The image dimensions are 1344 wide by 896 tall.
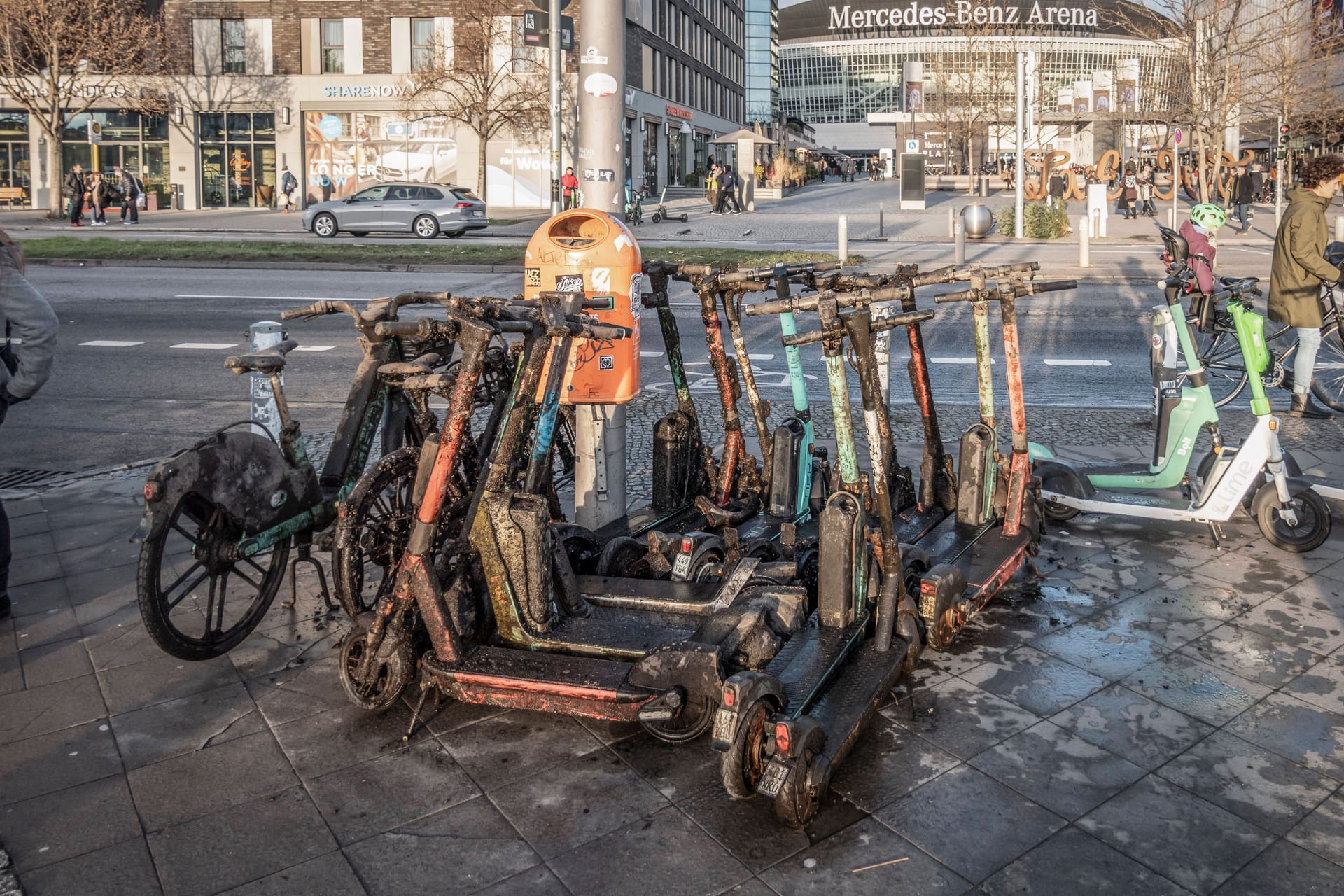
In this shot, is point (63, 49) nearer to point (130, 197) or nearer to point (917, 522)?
point (130, 197)

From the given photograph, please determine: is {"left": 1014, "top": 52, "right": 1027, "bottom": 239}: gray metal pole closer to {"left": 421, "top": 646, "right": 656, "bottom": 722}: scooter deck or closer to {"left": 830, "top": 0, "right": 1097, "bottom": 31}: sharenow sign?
{"left": 421, "top": 646, "right": 656, "bottom": 722}: scooter deck

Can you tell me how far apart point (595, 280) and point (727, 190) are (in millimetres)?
33528

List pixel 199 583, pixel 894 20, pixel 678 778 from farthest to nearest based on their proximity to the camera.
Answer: pixel 894 20 → pixel 199 583 → pixel 678 778

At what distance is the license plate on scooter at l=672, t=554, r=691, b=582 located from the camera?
15.1 ft

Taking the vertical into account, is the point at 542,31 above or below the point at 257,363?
above

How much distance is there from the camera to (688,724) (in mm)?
3648

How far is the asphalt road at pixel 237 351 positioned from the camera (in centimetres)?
862

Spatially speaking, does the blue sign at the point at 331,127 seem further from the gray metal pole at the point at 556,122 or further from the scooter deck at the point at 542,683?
the scooter deck at the point at 542,683

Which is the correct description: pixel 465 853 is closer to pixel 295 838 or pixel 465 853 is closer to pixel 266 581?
pixel 295 838

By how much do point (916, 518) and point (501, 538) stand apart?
2.26 meters

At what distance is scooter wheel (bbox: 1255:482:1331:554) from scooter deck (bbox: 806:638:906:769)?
2523 mm

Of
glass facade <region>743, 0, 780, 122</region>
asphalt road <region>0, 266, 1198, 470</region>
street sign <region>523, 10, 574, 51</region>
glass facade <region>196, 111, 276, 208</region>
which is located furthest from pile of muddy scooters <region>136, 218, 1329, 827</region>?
glass facade <region>743, 0, 780, 122</region>

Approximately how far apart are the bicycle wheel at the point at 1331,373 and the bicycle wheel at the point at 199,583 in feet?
A: 25.2

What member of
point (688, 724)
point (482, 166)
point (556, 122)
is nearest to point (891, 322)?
point (688, 724)
